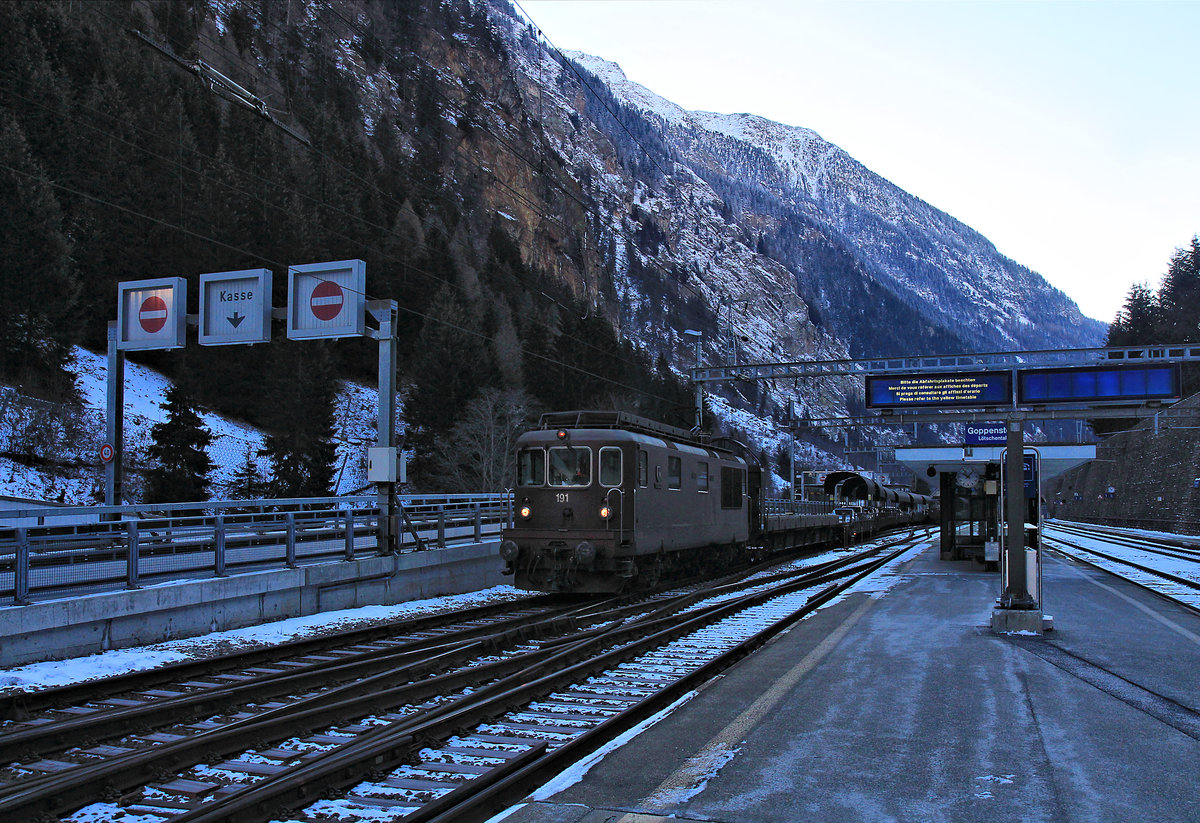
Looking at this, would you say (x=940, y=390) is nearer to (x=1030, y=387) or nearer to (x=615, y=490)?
(x=1030, y=387)

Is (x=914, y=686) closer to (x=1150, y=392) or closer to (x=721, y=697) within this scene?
(x=721, y=697)

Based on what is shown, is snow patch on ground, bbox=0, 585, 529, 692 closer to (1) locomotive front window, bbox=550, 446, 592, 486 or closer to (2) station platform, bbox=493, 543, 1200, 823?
(1) locomotive front window, bbox=550, 446, 592, 486

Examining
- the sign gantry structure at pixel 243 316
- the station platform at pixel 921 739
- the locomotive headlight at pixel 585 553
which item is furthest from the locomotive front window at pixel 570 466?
the station platform at pixel 921 739

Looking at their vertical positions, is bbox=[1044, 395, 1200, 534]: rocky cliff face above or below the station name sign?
below

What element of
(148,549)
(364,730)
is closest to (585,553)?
(148,549)

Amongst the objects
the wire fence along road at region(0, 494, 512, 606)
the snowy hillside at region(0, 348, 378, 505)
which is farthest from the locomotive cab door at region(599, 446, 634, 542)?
the snowy hillside at region(0, 348, 378, 505)

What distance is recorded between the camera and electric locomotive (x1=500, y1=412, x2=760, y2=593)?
15555 mm

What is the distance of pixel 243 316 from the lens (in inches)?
765

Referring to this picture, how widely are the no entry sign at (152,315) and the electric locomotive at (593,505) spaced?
27.4 feet

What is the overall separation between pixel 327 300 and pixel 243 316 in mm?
2155

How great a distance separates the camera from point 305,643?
10.9m

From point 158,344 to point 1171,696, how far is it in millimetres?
18731

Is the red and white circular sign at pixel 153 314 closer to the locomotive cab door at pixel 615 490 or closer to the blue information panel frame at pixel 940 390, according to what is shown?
the locomotive cab door at pixel 615 490

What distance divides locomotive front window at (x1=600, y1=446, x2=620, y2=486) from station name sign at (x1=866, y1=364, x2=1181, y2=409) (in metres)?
17.3
